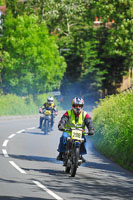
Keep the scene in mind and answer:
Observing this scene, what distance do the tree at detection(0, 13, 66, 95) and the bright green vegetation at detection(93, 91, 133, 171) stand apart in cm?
2568

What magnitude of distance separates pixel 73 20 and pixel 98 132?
46.0m

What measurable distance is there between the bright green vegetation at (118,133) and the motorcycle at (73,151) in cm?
182

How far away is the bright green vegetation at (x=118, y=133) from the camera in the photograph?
14820 mm

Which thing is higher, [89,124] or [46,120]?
[89,124]

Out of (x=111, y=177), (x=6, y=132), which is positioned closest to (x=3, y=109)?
(x=6, y=132)

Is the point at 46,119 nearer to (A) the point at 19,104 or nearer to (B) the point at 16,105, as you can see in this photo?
(B) the point at 16,105

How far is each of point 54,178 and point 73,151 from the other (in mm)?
1005

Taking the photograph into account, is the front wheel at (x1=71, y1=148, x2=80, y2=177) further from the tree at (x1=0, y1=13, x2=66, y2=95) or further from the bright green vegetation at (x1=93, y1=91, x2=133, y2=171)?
the tree at (x1=0, y1=13, x2=66, y2=95)

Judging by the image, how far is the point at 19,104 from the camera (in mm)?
45188

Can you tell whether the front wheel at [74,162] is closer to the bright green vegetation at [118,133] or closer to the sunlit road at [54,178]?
the sunlit road at [54,178]

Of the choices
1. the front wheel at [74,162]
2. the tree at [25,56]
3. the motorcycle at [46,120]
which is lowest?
the front wheel at [74,162]

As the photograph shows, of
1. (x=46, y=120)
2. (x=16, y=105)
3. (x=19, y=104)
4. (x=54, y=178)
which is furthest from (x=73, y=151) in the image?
(x=19, y=104)

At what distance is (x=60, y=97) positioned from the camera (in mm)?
62875

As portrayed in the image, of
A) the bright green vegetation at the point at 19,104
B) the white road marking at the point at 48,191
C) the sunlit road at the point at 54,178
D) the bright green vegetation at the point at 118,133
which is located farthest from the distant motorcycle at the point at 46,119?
the bright green vegetation at the point at 19,104
